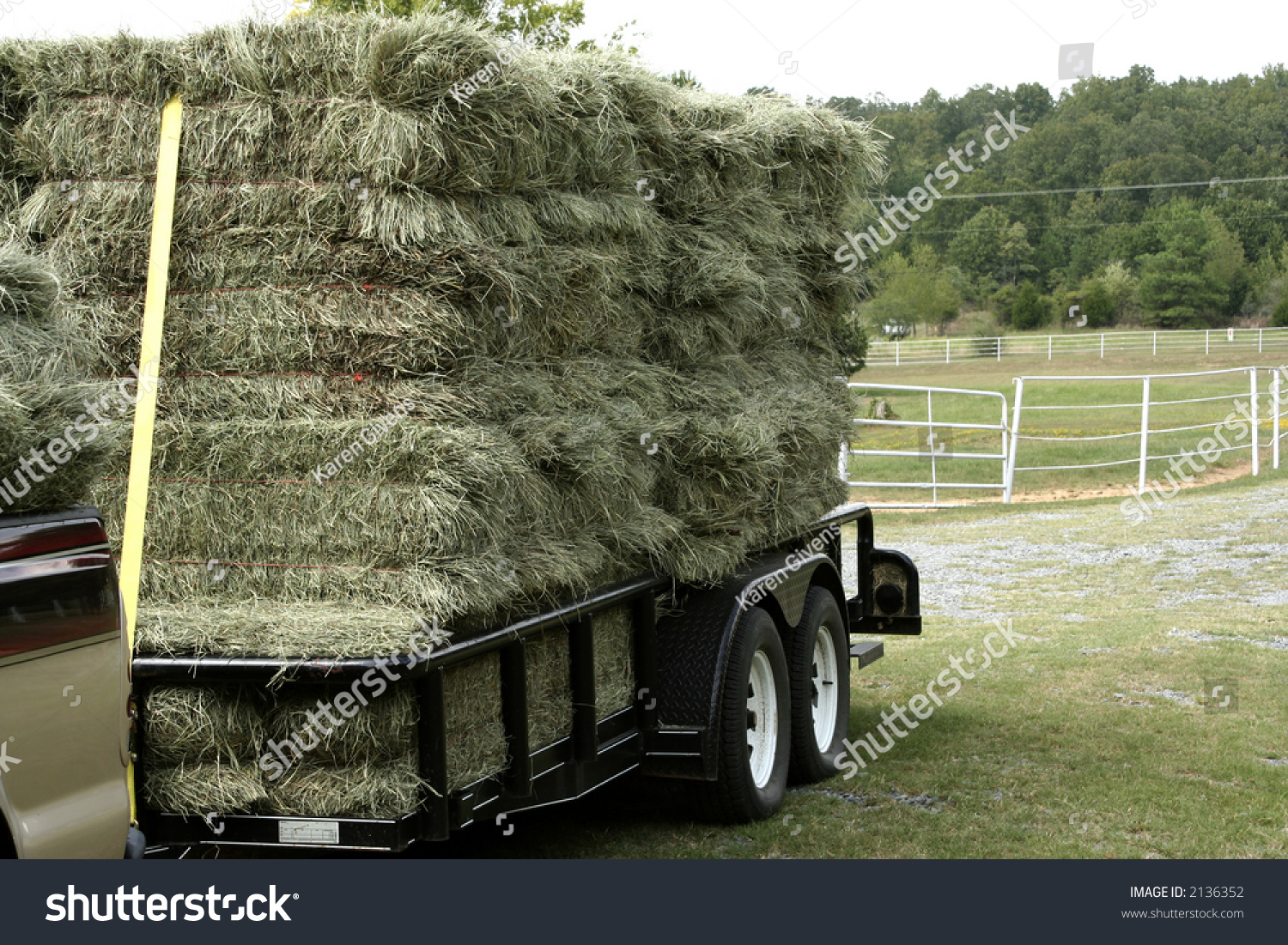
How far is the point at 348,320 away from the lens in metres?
4.22

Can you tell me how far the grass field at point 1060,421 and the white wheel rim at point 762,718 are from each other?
411cm

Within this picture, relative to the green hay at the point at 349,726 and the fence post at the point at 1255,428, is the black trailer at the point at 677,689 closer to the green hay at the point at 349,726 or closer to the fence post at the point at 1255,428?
the green hay at the point at 349,726

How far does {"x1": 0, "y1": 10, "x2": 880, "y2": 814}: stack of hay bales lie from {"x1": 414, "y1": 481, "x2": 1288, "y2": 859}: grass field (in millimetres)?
1546

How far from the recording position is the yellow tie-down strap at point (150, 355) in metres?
4.18

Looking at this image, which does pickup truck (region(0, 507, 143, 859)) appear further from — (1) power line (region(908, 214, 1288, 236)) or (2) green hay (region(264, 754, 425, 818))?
(1) power line (region(908, 214, 1288, 236))

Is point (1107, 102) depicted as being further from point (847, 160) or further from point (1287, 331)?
point (847, 160)

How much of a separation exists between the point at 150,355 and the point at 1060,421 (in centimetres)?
3375

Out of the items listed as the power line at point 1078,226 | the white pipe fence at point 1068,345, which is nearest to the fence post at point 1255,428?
the white pipe fence at point 1068,345

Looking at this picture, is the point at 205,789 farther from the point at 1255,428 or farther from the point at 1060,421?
the point at 1060,421

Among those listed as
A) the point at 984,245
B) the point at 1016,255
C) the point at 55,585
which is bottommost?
the point at 55,585

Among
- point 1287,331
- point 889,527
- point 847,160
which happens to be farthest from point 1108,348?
point 847,160

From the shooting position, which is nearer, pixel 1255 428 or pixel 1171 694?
pixel 1171 694

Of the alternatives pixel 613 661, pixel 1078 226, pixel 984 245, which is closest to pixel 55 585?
pixel 613 661

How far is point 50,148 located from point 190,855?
258cm
